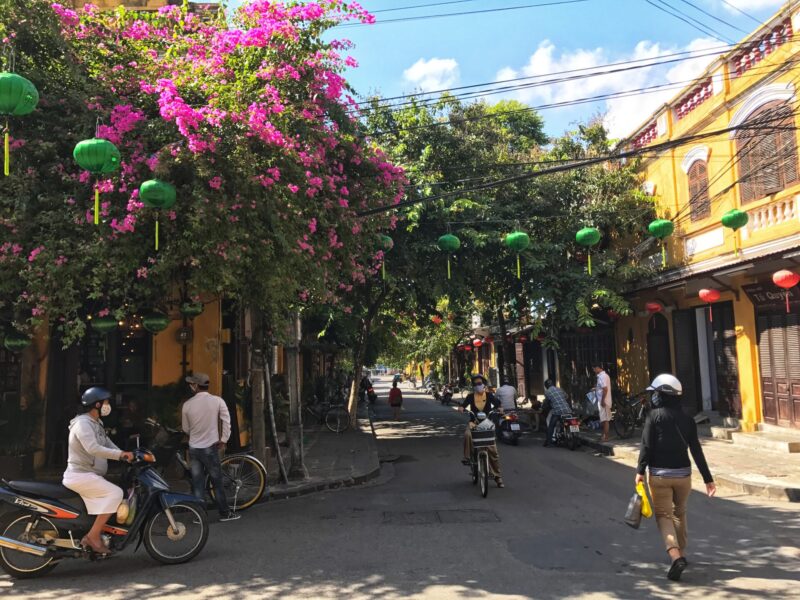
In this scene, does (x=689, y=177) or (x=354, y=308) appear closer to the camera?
(x=689, y=177)

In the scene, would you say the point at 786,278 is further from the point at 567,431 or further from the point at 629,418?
the point at 567,431

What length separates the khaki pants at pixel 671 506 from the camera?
16.5ft

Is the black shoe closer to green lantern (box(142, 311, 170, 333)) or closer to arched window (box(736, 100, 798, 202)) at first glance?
green lantern (box(142, 311, 170, 333))

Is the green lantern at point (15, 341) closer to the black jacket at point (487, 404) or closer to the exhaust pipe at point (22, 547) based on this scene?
the exhaust pipe at point (22, 547)

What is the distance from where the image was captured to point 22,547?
5.12 metres

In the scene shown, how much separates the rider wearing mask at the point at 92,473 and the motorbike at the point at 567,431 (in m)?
10.1

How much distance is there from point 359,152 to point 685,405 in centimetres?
1166

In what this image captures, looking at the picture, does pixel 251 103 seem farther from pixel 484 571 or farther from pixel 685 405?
pixel 685 405

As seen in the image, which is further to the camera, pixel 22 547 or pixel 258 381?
pixel 258 381

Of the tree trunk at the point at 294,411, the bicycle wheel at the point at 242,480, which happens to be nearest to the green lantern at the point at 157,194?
the bicycle wheel at the point at 242,480

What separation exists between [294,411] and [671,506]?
6.53 meters

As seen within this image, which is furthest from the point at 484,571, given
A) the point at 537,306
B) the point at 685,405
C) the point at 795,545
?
the point at 685,405

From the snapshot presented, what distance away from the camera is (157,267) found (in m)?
7.04

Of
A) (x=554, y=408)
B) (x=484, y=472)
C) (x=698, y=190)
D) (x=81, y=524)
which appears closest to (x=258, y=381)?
(x=484, y=472)
